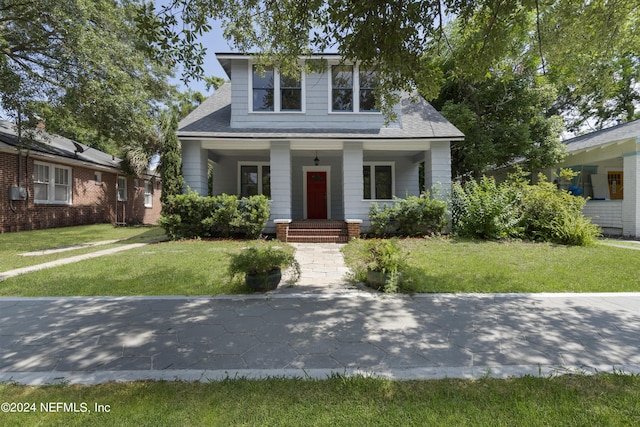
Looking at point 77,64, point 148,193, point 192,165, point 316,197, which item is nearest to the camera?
point 77,64

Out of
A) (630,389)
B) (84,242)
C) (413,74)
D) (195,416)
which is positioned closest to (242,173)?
(84,242)

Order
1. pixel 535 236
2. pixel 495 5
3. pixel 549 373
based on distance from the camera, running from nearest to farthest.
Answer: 1. pixel 549 373
2. pixel 495 5
3. pixel 535 236

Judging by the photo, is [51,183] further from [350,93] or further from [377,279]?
[377,279]

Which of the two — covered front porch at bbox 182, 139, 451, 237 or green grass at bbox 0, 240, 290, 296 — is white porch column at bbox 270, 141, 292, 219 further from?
green grass at bbox 0, 240, 290, 296

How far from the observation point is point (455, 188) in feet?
35.9

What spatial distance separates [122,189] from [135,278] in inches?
639

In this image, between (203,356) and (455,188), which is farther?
(455,188)

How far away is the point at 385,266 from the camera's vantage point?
492 centimetres

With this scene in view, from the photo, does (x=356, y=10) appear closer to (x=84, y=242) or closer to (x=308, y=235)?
(x=308, y=235)

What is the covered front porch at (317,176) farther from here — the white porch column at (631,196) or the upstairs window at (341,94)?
the white porch column at (631,196)

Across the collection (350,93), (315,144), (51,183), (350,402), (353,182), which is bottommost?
(350,402)

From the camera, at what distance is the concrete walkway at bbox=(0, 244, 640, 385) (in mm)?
2646

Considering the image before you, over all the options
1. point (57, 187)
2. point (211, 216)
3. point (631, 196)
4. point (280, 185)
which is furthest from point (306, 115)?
point (57, 187)

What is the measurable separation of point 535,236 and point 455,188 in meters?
2.92
